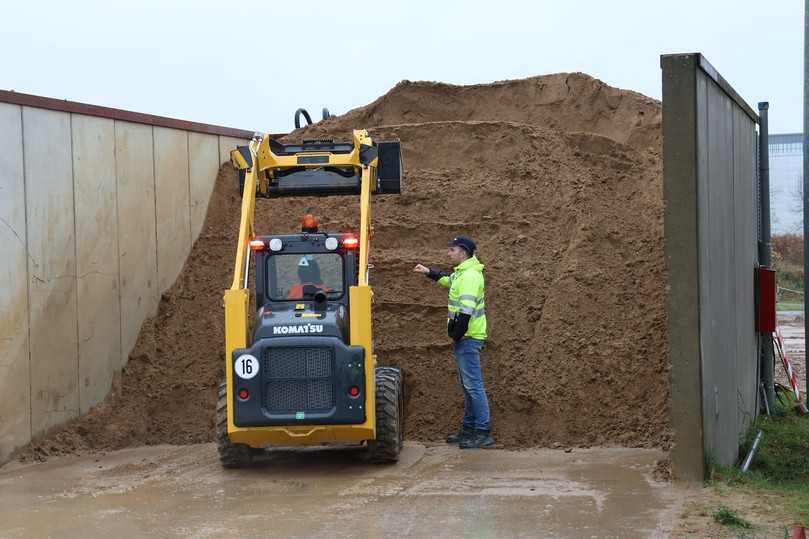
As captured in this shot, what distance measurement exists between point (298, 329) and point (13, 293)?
124 inches

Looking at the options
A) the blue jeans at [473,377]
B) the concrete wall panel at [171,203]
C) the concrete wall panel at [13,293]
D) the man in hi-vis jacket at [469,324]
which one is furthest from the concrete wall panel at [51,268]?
the blue jeans at [473,377]

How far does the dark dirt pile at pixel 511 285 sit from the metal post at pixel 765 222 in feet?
4.21

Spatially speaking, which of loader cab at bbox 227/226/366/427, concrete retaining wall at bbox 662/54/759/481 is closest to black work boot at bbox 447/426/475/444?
loader cab at bbox 227/226/366/427

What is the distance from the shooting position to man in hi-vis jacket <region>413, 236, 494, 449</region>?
36.8 ft

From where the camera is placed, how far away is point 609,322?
12.9 m

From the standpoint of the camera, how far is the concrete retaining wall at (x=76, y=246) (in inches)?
443

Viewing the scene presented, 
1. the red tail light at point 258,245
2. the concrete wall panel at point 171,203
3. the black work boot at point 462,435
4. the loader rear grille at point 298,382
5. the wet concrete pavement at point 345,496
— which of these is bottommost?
the wet concrete pavement at point 345,496

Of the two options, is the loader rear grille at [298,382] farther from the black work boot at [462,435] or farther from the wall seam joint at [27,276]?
the wall seam joint at [27,276]

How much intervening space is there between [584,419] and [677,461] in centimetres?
288

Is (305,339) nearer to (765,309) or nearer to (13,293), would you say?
(13,293)

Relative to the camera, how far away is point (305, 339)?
10016 mm

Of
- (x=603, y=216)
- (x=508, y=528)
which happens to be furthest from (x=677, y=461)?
(x=603, y=216)

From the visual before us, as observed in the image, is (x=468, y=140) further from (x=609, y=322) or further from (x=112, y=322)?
(x=112, y=322)

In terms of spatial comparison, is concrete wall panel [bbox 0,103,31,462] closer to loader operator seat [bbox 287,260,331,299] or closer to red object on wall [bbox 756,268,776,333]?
loader operator seat [bbox 287,260,331,299]
